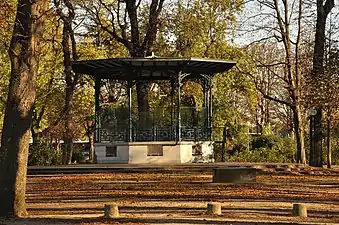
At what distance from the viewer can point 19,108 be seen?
13.6 meters

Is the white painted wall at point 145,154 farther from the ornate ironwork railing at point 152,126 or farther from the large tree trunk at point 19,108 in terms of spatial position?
the large tree trunk at point 19,108

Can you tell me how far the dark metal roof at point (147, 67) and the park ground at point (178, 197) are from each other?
543 cm

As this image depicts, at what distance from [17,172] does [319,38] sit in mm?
17606

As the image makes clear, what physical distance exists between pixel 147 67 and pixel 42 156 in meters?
8.04

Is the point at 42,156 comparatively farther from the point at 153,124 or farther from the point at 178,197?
the point at 178,197

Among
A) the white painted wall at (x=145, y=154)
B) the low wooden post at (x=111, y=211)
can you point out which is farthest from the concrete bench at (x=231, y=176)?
the low wooden post at (x=111, y=211)

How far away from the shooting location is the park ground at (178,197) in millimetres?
13219

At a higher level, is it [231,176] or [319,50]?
[319,50]

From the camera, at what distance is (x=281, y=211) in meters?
14.5

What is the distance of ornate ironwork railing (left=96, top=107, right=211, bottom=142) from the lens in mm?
28938

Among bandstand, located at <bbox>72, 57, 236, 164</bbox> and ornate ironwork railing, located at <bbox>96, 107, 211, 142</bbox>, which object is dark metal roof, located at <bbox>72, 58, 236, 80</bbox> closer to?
bandstand, located at <bbox>72, 57, 236, 164</bbox>

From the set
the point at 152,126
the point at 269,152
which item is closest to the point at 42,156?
the point at 152,126

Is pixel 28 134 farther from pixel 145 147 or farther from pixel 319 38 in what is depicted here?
pixel 319 38

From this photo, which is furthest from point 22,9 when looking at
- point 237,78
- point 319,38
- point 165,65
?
point 237,78
